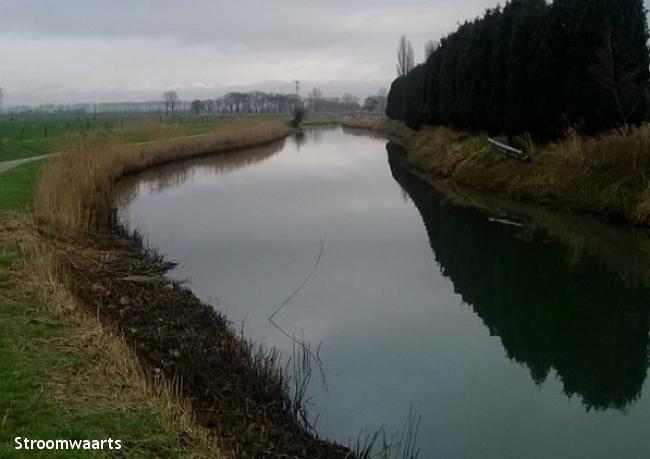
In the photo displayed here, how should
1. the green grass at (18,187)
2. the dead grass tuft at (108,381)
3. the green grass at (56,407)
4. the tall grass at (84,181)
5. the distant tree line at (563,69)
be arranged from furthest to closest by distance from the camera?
the distant tree line at (563,69) → the green grass at (18,187) → the tall grass at (84,181) → the dead grass tuft at (108,381) → the green grass at (56,407)

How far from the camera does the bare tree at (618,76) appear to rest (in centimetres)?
1502

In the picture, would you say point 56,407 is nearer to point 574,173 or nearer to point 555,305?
point 555,305

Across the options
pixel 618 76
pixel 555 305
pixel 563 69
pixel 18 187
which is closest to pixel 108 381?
pixel 555 305

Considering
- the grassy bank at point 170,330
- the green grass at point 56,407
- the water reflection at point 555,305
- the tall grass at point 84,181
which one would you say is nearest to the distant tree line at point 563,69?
the water reflection at point 555,305

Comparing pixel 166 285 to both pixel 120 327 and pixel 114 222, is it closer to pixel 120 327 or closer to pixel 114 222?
pixel 120 327

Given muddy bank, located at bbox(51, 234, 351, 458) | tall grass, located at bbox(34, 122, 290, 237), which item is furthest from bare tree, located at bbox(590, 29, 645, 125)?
tall grass, located at bbox(34, 122, 290, 237)

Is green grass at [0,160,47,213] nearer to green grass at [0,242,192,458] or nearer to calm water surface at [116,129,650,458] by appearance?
calm water surface at [116,129,650,458]

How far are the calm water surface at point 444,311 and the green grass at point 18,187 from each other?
7.80 ft

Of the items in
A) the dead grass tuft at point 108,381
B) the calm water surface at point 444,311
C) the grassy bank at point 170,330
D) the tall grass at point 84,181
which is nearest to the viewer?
the dead grass tuft at point 108,381

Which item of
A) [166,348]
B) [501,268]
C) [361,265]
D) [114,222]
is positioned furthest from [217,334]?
[114,222]

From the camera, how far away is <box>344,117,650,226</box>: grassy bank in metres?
13.0

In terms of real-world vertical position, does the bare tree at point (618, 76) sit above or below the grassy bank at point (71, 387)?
above

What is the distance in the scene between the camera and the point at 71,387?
4.78 m

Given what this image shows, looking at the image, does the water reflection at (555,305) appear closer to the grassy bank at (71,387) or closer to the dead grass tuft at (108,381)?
the dead grass tuft at (108,381)
